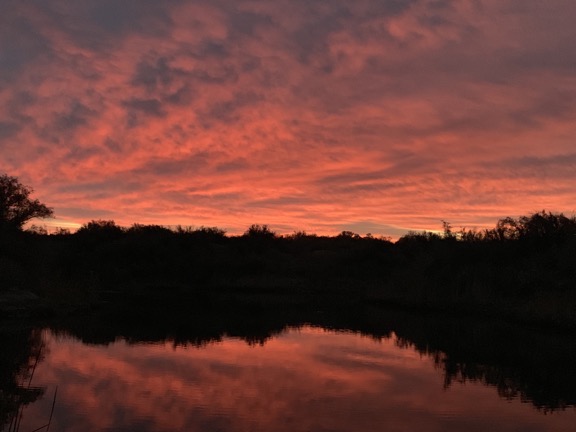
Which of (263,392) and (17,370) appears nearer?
(263,392)

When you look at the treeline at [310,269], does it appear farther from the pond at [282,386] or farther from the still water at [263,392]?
the still water at [263,392]

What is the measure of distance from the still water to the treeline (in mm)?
12173

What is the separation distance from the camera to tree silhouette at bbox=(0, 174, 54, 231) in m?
42.6

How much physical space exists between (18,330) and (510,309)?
972 inches

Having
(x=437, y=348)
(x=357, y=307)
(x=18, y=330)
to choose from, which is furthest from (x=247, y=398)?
(x=357, y=307)

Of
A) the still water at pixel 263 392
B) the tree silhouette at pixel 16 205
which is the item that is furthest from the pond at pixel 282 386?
the tree silhouette at pixel 16 205

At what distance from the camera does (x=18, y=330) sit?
961 inches

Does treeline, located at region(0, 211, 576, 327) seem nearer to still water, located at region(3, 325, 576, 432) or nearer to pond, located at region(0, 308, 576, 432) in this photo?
pond, located at region(0, 308, 576, 432)

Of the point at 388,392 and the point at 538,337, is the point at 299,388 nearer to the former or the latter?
the point at 388,392

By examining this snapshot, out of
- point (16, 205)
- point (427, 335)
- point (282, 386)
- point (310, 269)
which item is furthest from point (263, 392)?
point (310, 269)

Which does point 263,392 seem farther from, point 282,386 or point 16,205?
point 16,205

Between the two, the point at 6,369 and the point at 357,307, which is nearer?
the point at 6,369

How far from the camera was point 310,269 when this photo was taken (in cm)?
6825

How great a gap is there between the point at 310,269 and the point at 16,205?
34111 mm
